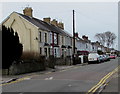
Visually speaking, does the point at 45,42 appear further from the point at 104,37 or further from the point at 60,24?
the point at 104,37

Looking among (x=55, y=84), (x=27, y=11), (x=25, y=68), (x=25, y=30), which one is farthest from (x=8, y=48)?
(x=27, y=11)

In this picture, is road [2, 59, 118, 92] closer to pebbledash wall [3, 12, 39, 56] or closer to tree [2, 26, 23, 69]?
tree [2, 26, 23, 69]

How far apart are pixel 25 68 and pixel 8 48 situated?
3.17m

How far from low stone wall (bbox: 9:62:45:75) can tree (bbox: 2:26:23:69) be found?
55cm

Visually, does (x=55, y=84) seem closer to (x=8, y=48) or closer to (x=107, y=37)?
(x=8, y=48)

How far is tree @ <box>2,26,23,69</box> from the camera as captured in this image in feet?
66.4

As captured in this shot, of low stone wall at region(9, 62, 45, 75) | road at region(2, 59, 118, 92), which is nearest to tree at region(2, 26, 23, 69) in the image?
low stone wall at region(9, 62, 45, 75)

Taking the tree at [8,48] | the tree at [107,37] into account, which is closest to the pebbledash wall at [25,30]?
the tree at [8,48]

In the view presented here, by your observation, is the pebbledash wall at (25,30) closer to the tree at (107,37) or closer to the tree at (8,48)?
the tree at (8,48)

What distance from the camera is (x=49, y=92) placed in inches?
430

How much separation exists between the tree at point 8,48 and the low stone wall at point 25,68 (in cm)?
55

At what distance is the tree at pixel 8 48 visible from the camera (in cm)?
2025

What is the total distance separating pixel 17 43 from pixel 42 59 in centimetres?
568

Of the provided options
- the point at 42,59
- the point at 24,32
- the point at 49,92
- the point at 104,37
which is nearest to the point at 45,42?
the point at 24,32
